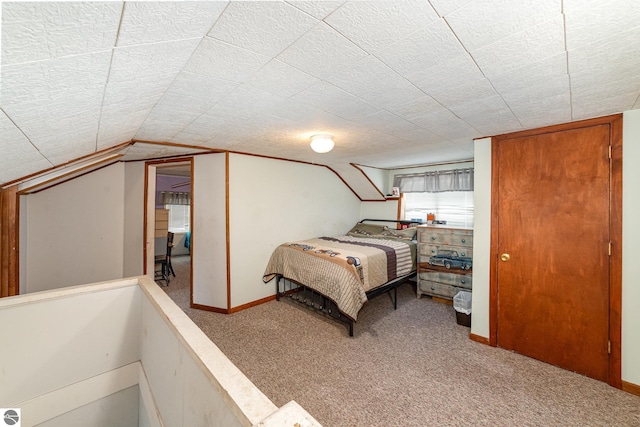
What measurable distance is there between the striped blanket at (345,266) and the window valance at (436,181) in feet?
3.48

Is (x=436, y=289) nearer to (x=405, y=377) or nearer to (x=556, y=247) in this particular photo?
(x=556, y=247)

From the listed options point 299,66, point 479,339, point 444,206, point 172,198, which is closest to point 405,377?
point 479,339

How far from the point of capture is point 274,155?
3625 mm

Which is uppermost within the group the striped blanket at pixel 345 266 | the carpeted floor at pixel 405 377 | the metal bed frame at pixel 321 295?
the striped blanket at pixel 345 266

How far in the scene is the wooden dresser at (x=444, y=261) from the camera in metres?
3.46

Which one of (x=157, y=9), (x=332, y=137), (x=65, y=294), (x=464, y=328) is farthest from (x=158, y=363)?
(x=464, y=328)

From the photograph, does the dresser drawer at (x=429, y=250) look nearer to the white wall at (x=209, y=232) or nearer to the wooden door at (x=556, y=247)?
the wooden door at (x=556, y=247)

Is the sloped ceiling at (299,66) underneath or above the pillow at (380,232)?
above

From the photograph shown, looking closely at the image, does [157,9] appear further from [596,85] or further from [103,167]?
[103,167]

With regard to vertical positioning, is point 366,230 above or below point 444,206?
below

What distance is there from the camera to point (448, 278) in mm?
3607

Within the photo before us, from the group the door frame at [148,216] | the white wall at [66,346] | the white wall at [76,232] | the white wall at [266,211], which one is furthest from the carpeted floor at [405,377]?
the white wall at [76,232]

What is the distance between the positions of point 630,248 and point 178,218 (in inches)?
317

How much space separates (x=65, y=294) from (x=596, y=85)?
3918 millimetres
